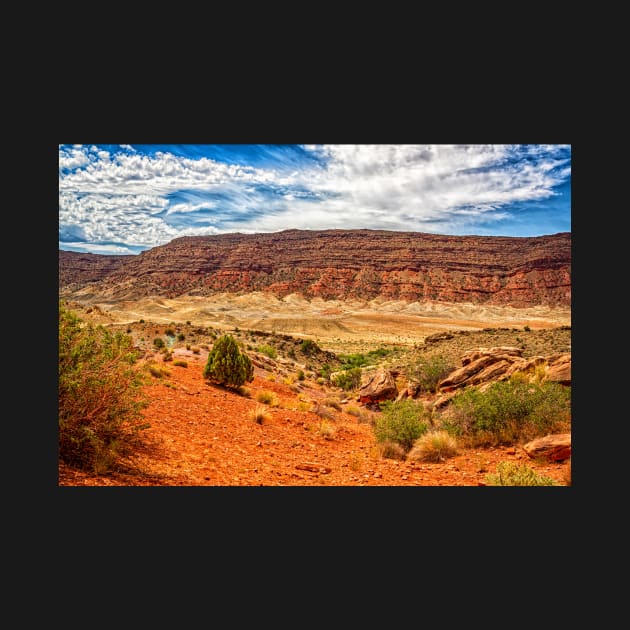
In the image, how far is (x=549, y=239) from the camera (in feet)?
424

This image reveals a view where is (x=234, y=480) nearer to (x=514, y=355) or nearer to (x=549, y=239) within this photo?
(x=514, y=355)

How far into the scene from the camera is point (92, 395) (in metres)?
5.53

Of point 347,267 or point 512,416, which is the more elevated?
point 347,267

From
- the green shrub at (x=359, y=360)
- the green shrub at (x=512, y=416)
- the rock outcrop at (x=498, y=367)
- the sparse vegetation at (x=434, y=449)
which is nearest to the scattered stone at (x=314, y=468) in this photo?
the sparse vegetation at (x=434, y=449)

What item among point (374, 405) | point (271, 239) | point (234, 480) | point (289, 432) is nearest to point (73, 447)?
point (234, 480)

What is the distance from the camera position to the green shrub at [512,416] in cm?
753

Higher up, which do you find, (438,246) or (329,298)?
(438,246)

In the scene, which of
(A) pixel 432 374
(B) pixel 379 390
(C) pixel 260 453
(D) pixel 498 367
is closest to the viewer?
(C) pixel 260 453

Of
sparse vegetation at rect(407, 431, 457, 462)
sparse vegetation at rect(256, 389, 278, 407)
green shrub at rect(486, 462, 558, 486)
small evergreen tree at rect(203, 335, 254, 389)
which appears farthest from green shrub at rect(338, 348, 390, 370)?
green shrub at rect(486, 462, 558, 486)

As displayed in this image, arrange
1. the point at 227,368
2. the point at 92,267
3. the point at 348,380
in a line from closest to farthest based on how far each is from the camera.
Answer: the point at 227,368
the point at 348,380
the point at 92,267

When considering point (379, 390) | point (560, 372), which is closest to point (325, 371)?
point (379, 390)

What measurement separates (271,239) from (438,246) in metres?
63.8

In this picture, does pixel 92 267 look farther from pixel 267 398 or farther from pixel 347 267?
pixel 267 398

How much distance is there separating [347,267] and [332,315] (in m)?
43.0
